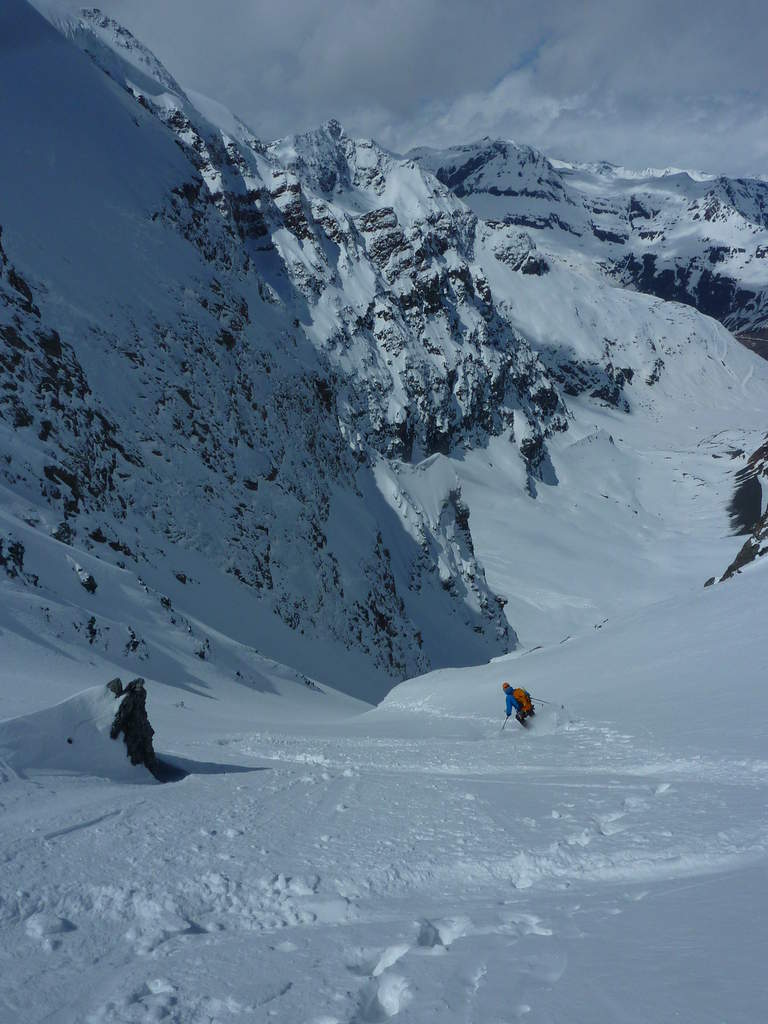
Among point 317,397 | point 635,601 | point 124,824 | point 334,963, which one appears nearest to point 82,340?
point 317,397

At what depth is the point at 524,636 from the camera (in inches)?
3127

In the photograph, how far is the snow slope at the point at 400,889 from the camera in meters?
3.15

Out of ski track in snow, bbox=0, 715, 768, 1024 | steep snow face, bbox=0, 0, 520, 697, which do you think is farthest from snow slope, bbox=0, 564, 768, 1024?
steep snow face, bbox=0, 0, 520, 697

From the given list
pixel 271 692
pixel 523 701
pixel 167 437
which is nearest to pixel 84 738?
pixel 523 701

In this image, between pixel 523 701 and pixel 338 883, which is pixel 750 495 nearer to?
pixel 523 701

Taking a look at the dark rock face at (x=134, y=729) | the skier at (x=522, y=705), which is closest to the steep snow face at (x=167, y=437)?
the dark rock face at (x=134, y=729)

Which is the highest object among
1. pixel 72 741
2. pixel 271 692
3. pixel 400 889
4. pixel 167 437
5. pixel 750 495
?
pixel 750 495

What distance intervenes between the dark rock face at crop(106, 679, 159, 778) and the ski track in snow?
30.9 inches

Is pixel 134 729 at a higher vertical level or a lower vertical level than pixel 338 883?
higher

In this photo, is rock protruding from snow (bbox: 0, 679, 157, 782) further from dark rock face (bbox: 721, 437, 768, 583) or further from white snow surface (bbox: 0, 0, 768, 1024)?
dark rock face (bbox: 721, 437, 768, 583)

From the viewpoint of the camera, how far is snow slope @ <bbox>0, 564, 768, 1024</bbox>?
3152 millimetres

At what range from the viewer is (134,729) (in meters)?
8.12

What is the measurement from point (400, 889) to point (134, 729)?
473 cm

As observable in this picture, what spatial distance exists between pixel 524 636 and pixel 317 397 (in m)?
39.5
